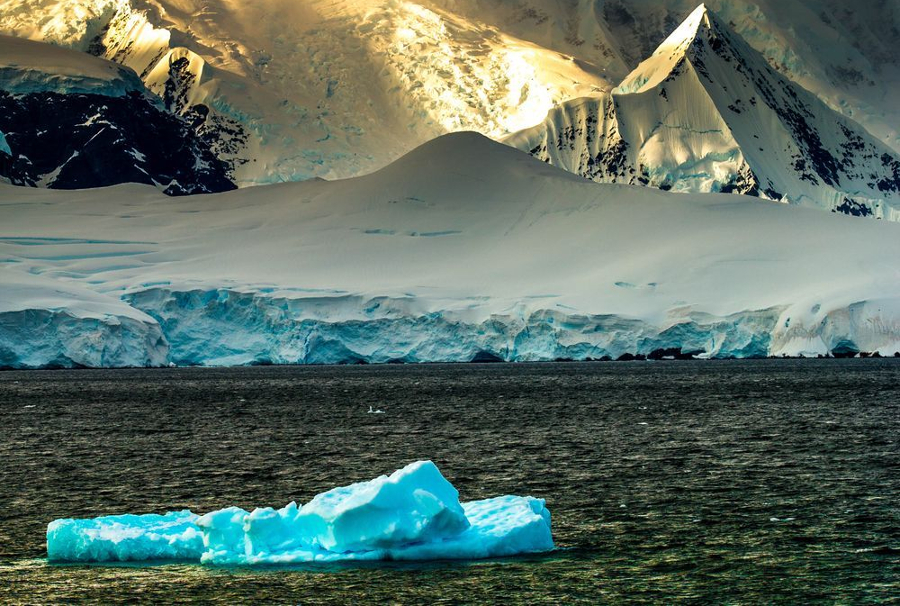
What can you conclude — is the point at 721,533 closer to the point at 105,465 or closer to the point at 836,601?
the point at 836,601

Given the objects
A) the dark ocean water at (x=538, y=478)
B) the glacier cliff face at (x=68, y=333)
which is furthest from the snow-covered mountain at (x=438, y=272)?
the dark ocean water at (x=538, y=478)

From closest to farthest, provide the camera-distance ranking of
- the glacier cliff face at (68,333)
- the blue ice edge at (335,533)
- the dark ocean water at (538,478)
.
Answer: the dark ocean water at (538,478)
the blue ice edge at (335,533)
the glacier cliff face at (68,333)

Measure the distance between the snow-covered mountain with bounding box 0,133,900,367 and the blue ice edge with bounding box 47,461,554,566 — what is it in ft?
218

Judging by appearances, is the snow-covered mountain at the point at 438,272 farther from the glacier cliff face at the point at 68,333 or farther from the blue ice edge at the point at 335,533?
the blue ice edge at the point at 335,533

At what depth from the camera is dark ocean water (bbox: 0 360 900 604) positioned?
774 inches

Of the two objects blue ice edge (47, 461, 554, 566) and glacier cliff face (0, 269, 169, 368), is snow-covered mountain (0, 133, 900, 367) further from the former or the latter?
blue ice edge (47, 461, 554, 566)

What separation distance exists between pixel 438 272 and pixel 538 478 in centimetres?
9336

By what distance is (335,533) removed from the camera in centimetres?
2081

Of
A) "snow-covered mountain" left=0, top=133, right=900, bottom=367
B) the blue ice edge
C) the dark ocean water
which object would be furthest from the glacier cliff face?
the blue ice edge

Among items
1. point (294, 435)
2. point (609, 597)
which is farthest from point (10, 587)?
point (294, 435)

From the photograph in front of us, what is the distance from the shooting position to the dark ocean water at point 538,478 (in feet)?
64.5

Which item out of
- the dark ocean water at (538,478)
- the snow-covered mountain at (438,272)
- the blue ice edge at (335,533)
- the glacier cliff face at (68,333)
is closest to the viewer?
the dark ocean water at (538,478)

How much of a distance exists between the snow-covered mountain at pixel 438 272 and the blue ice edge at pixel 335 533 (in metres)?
66.5

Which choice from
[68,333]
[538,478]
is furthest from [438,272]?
[538,478]
